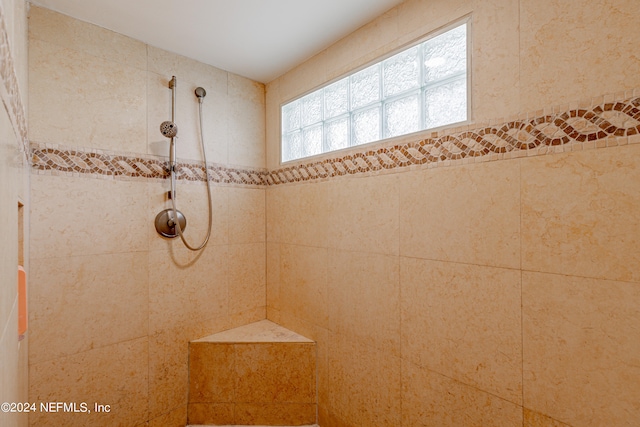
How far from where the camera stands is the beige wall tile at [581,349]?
2.99ft

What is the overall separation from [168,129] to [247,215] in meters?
0.78

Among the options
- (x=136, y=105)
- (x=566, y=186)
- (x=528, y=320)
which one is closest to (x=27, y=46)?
(x=136, y=105)

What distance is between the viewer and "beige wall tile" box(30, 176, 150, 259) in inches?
57.3

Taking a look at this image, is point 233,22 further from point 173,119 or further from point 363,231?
point 363,231

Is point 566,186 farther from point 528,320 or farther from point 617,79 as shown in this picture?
point 528,320

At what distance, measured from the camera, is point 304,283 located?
202 cm

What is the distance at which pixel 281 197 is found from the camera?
7.27 ft

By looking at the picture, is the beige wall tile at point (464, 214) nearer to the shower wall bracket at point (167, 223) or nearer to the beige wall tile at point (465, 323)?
the beige wall tile at point (465, 323)

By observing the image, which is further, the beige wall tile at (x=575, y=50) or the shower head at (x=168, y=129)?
the shower head at (x=168, y=129)

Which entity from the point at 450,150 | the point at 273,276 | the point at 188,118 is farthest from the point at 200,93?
the point at 450,150

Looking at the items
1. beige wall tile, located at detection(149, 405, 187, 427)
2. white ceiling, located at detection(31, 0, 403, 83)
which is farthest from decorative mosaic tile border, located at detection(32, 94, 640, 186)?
beige wall tile, located at detection(149, 405, 187, 427)

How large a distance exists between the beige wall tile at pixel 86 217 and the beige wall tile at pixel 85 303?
0.18ft

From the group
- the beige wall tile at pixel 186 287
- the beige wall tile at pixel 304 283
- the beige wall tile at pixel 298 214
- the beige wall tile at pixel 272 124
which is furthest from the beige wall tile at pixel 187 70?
the beige wall tile at pixel 304 283

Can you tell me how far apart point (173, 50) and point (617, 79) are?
2.13 m
